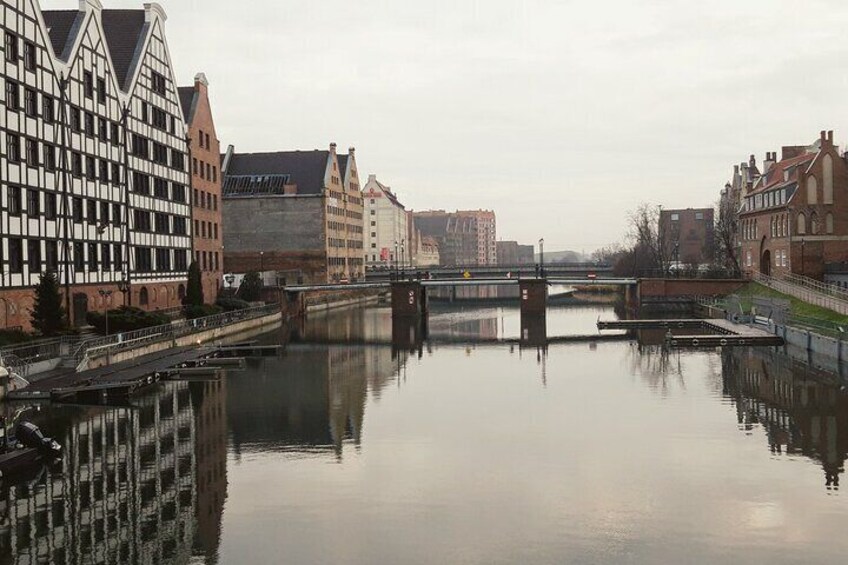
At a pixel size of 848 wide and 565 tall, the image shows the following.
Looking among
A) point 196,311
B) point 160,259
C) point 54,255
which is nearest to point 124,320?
point 54,255

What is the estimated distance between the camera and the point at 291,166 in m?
122

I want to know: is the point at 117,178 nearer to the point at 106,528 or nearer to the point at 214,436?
the point at 214,436

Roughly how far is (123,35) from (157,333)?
26971 mm

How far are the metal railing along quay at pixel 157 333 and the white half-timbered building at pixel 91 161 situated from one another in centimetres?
Result: 353

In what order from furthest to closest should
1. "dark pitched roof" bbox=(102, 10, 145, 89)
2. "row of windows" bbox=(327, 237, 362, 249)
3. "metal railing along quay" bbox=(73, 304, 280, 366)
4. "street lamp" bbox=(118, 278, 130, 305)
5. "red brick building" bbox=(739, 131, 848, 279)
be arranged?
"row of windows" bbox=(327, 237, 362, 249)
"red brick building" bbox=(739, 131, 848, 279)
"dark pitched roof" bbox=(102, 10, 145, 89)
"street lamp" bbox=(118, 278, 130, 305)
"metal railing along quay" bbox=(73, 304, 280, 366)

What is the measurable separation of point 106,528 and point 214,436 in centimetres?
1141

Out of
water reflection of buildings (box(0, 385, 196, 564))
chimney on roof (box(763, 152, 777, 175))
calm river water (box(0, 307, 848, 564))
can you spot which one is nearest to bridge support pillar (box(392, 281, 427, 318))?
chimney on roof (box(763, 152, 777, 175))

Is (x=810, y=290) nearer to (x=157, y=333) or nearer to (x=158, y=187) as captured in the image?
(x=157, y=333)

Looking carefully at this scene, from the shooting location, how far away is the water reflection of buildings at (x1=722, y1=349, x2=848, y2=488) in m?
30.4

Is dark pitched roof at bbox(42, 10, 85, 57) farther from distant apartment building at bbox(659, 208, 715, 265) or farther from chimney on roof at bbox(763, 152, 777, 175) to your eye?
distant apartment building at bbox(659, 208, 715, 265)

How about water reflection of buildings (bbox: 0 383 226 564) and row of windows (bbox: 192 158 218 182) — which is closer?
water reflection of buildings (bbox: 0 383 226 564)

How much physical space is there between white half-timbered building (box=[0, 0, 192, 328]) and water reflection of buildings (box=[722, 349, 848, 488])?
35.4m

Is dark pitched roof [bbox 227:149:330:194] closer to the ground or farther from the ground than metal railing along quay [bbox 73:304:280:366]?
farther from the ground

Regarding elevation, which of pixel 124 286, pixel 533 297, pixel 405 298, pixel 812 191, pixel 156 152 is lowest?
pixel 533 297
